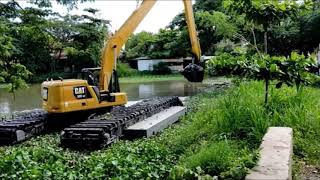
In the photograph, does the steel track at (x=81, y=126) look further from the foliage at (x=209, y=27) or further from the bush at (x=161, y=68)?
the bush at (x=161, y=68)

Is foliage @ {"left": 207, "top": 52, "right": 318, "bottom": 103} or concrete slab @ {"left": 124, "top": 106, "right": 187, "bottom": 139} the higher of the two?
foliage @ {"left": 207, "top": 52, "right": 318, "bottom": 103}

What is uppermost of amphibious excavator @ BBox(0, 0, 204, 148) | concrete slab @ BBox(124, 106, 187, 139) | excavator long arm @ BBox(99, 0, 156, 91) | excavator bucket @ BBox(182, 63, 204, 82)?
excavator long arm @ BBox(99, 0, 156, 91)

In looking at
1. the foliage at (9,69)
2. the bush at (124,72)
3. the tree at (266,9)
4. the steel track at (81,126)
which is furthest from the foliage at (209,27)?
the foliage at (9,69)

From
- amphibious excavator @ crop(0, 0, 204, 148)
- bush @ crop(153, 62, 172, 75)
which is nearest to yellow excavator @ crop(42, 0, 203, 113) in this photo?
amphibious excavator @ crop(0, 0, 204, 148)

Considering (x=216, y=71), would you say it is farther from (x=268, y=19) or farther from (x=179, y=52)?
(x=179, y=52)

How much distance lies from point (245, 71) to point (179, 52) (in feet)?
108

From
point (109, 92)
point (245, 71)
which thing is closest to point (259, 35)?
point (109, 92)

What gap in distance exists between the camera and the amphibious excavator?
28.6 ft

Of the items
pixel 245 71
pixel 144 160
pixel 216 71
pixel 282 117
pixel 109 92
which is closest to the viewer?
pixel 144 160

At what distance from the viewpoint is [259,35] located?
2717 centimetres

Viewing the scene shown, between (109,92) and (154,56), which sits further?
(154,56)

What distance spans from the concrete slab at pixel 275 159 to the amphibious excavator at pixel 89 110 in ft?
13.9

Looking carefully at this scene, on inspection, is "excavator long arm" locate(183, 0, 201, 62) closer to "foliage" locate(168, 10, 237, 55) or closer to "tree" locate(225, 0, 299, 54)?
"foliage" locate(168, 10, 237, 55)

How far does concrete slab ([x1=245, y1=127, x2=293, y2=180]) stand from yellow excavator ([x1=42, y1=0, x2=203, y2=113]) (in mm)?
6066
